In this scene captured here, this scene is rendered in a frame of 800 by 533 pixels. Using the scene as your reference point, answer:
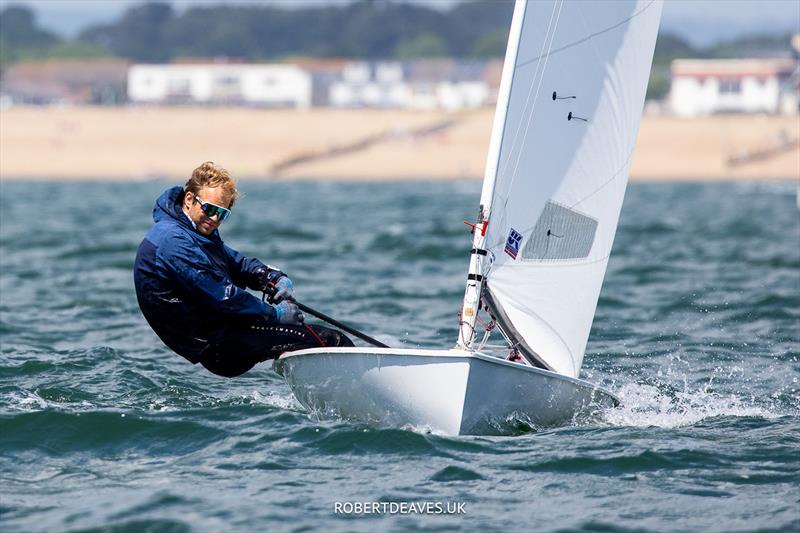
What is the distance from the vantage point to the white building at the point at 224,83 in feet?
356

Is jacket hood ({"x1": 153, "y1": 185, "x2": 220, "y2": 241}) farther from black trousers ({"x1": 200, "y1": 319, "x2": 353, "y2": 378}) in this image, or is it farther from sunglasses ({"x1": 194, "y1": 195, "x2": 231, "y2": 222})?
black trousers ({"x1": 200, "y1": 319, "x2": 353, "y2": 378})

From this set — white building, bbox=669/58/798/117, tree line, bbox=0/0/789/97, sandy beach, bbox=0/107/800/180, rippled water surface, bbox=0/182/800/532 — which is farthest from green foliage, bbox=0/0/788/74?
rippled water surface, bbox=0/182/800/532

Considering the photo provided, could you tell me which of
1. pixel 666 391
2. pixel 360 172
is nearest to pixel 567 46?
pixel 666 391

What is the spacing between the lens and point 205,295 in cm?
735

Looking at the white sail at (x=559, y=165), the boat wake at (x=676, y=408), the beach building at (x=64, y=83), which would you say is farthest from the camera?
the beach building at (x=64, y=83)

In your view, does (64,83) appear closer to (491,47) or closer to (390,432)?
(491,47)

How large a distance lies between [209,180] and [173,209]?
0.92 ft

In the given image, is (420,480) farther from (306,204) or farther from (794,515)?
(306,204)

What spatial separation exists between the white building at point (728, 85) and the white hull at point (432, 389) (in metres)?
92.5

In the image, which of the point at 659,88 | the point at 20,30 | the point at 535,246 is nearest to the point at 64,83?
the point at 659,88

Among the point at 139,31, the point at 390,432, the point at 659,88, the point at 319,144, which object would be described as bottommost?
the point at 390,432

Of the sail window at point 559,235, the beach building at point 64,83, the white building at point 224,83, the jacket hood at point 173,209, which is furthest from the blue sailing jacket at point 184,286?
the white building at point 224,83

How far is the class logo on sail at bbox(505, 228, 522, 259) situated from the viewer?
7555 mm

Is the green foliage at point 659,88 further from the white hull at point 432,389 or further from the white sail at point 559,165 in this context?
the white hull at point 432,389
